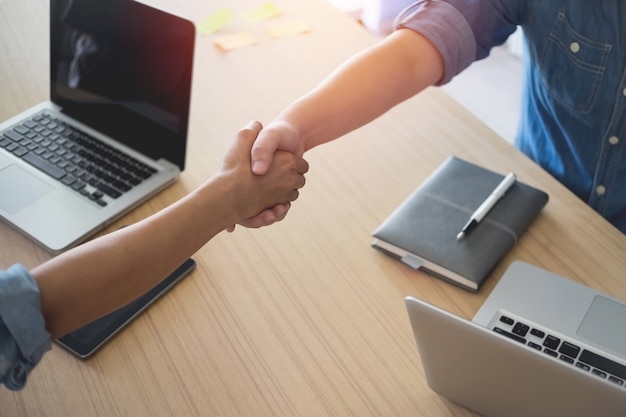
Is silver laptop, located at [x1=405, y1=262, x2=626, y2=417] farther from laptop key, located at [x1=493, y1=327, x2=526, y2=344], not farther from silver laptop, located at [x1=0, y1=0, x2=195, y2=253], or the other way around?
silver laptop, located at [x1=0, y1=0, x2=195, y2=253]

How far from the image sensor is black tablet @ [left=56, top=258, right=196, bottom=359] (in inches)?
32.7

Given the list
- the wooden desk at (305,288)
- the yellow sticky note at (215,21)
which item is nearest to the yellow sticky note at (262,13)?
the yellow sticky note at (215,21)

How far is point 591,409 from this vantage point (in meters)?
0.62

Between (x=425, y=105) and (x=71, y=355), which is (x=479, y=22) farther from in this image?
(x=71, y=355)

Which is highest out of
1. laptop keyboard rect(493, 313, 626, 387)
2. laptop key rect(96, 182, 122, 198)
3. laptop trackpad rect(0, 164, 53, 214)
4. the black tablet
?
laptop keyboard rect(493, 313, 626, 387)

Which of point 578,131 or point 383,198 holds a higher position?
point 578,131

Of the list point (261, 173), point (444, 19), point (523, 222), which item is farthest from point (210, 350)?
point (444, 19)

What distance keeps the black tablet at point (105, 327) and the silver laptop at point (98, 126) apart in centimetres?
15

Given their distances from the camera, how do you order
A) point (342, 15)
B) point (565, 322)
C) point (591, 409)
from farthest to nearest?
point (342, 15), point (565, 322), point (591, 409)

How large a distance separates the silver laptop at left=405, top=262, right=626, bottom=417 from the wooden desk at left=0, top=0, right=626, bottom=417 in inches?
1.5

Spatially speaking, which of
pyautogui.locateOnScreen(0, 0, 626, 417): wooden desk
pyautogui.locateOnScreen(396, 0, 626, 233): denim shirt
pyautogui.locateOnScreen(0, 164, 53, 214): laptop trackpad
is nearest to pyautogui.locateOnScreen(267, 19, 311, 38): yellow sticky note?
pyautogui.locateOnScreen(0, 0, 626, 417): wooden desk

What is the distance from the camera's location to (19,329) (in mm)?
671

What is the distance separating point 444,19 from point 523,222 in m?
0.35

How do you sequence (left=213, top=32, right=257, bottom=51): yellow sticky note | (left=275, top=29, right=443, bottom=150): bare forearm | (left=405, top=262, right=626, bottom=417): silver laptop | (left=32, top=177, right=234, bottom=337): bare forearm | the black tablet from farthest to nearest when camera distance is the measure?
(left=213, top=32, right=257, bottom=51): yellow sticky note < (left=275, top=29, right=443, bottom=150): bare forearm < the black tablet < (left=32, top=177, right=234, bottom=337): bare forearm < (left=405, top=262, right=626, bottom=417): silver laptop
